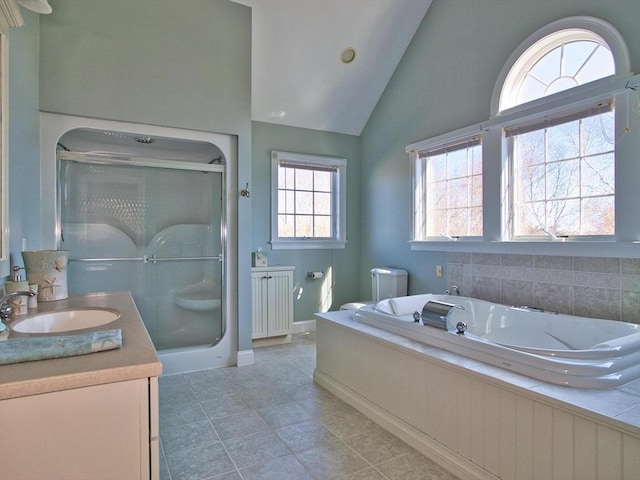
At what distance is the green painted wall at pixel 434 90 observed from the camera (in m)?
2.80

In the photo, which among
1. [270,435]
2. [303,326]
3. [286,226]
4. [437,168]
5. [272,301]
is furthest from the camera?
[303,326]

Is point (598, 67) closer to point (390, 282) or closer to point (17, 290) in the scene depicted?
point (390, 282)

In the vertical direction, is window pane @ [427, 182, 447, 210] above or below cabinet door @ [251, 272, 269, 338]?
above

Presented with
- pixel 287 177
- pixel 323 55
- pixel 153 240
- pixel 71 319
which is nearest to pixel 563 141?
pixel 323 55

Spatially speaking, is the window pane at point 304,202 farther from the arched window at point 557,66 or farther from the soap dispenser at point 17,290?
the soap dispenser at point 17,290

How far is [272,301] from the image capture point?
4.06 metres

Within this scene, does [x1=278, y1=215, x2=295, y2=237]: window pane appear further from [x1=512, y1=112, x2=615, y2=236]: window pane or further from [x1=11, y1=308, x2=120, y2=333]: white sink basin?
[x1=11, y1=308, x2=120, y2=333]: white sink basin

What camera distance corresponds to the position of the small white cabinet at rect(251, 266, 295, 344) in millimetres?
3992

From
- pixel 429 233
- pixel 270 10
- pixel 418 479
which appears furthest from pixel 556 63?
pixel 418 479

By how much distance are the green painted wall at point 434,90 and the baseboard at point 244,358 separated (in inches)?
68.0

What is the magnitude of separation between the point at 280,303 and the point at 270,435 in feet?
6.28

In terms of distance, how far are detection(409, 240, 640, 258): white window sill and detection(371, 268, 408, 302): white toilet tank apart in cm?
46

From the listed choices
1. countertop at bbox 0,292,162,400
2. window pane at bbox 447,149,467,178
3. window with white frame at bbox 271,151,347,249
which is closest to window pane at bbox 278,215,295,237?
window with white frame at bbox 271,151,347,249

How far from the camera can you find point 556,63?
2779mm
